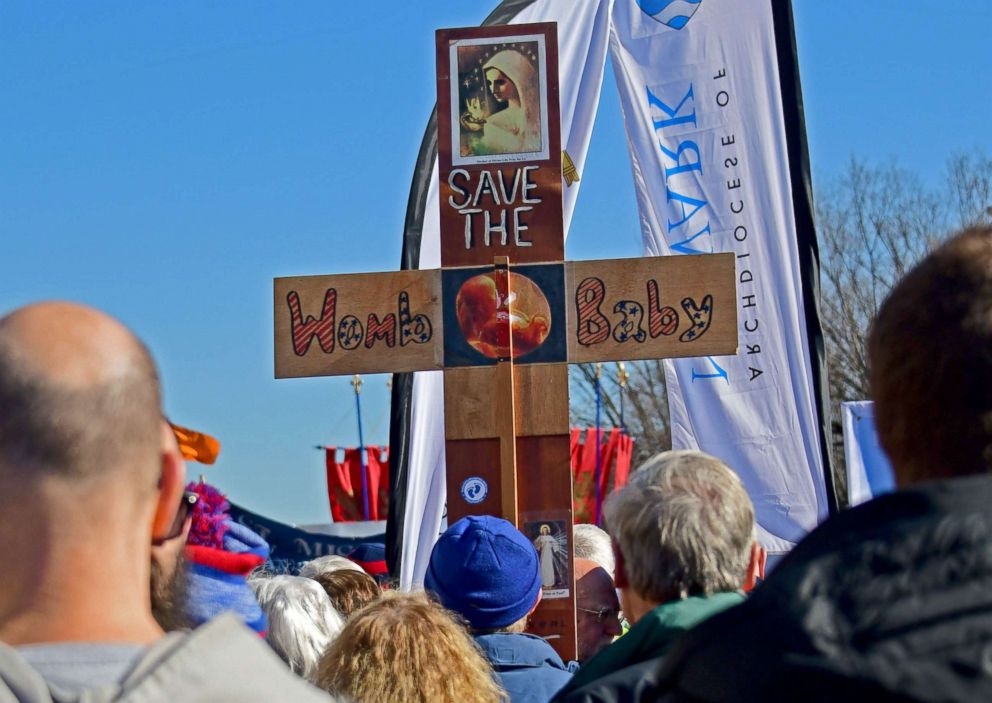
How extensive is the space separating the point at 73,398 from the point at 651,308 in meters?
3.78

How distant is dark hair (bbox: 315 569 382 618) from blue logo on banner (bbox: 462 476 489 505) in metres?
1.15

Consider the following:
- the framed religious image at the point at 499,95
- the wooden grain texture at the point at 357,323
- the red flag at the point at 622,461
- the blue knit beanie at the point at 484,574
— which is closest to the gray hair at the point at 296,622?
the blue knit beanie at the point at 484,574

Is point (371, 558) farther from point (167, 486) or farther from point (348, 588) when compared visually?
point (167, 486)

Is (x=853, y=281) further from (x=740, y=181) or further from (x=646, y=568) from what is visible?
(x=646, y=568)

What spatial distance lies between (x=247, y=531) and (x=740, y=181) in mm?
4300

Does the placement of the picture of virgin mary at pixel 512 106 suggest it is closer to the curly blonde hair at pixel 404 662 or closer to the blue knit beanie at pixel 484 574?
the blue knit beanie at pixel 484 574

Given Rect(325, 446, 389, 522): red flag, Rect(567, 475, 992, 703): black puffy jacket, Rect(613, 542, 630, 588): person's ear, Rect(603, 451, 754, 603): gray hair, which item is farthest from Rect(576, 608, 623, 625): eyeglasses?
Rect(325, 446, 389, 522): red flag

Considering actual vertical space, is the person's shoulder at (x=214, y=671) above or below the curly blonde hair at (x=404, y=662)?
above

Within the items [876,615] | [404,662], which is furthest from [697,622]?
[404,662]

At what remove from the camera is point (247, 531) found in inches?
73.6

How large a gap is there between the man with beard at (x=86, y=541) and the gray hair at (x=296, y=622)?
1.77 meters

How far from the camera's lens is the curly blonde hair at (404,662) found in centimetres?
234

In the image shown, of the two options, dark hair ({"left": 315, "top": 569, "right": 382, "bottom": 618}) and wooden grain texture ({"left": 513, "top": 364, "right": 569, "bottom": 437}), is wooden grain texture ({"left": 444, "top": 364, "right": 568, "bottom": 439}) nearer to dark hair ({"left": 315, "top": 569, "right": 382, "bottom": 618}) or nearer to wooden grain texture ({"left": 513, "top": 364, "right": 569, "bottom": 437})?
wooden grain texture ({"left": 513, "top": 364, "right": 569, "bottom": 437})

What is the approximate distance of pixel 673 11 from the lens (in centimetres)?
593
